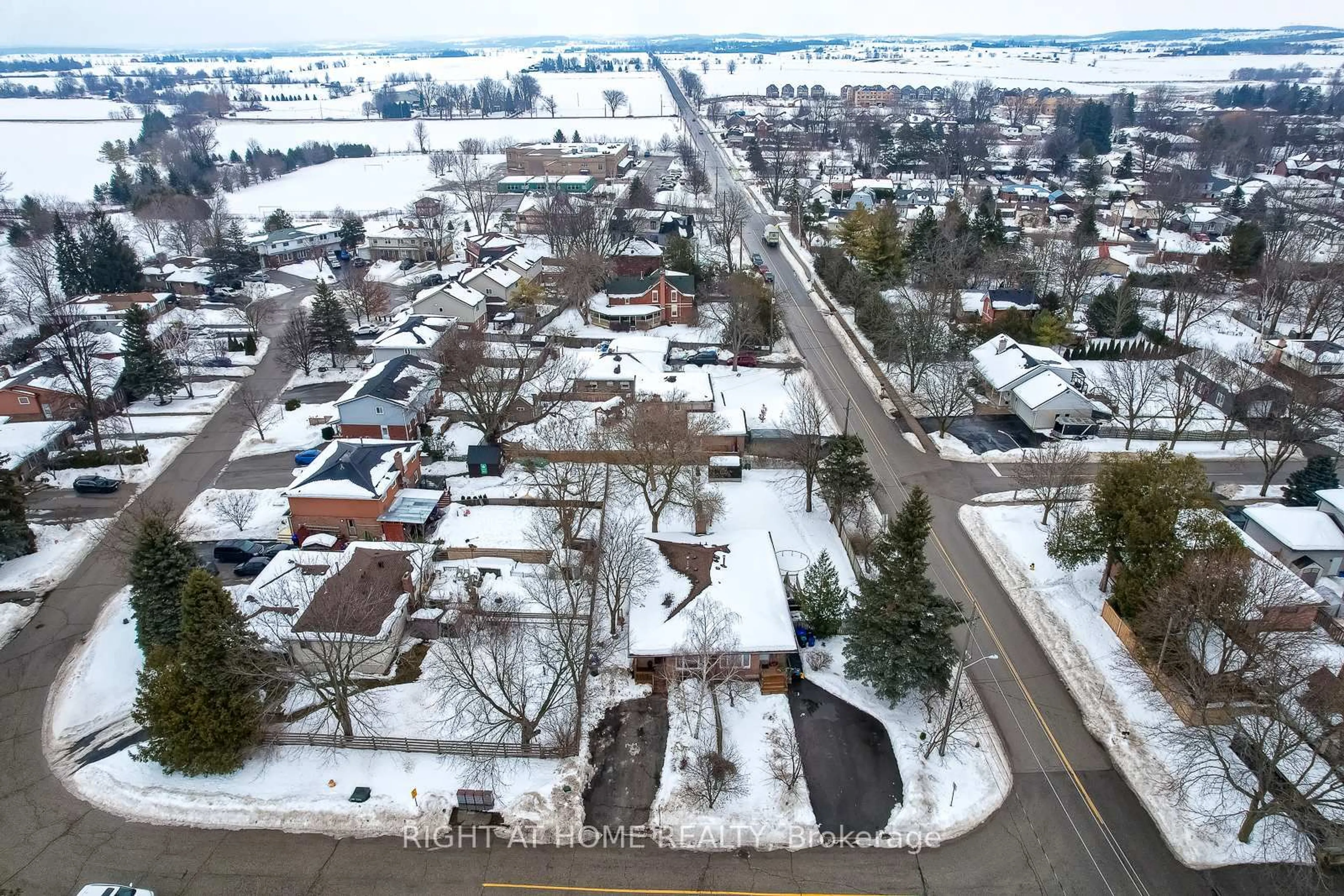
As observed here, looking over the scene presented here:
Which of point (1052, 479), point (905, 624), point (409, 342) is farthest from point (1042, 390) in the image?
point (409, 342)

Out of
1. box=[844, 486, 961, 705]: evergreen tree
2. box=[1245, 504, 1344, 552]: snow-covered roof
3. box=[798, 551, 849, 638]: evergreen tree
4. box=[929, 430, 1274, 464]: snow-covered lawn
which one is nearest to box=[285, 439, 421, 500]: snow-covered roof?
box=[798, 551, 849, 638]: evergreen tree

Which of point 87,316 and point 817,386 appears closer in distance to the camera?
point 817,386

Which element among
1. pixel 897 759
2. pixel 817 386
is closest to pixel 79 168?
pixel 817 386

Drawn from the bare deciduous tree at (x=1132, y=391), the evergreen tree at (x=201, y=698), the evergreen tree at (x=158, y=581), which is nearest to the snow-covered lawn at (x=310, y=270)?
the evergreen tree at (x=158, y=581)

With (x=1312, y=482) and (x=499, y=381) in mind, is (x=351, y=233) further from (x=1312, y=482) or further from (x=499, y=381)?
(x=1312, y=482)

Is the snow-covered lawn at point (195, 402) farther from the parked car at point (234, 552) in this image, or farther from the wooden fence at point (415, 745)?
the wooden fence at point (415, 745)

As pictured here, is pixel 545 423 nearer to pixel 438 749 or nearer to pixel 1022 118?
pixel 438 749
